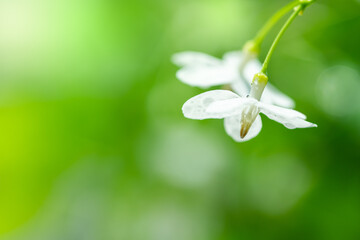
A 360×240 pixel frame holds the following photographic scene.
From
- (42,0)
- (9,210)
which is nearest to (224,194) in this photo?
(9,210)

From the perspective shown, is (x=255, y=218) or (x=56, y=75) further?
(x=56, y=75)

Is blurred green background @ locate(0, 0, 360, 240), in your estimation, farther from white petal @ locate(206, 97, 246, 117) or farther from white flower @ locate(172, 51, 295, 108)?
white petal @ locate(206, 97, 246, 117)

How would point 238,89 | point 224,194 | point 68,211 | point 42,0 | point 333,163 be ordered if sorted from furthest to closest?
point 42,0
point 68,211
point 224,194
point 333,163
point 238,89

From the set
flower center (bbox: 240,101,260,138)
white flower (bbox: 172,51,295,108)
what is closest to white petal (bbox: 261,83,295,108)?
white flower (bbox: 172,51,295,108)

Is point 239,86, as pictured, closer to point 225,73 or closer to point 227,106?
point 225,73

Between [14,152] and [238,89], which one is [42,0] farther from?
[238,89]

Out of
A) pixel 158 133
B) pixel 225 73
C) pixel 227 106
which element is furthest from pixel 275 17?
pixel 158 133

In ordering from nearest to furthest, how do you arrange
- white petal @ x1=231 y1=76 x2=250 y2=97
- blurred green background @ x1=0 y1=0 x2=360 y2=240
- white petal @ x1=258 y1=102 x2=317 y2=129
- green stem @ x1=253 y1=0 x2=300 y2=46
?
white petal @ x1=258 y1=102 x2=317 y2=129, green stem @ x1=253 y1=0 x2=300 y2=46, white petal @ x1=231 y1=76 x2=250 y2=97, blurred green background @ x1=0 y1=0 x2=360 y2=240
